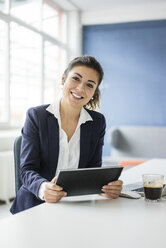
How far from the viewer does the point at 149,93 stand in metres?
6.23

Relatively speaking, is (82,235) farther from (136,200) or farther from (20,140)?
(20,140)

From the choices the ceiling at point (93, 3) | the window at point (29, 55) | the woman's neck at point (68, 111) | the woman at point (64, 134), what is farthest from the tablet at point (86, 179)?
the ceiling at point (93, 3)

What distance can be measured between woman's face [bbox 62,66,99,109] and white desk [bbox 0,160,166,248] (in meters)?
0.64

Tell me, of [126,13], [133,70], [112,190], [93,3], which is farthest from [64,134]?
[126,13]

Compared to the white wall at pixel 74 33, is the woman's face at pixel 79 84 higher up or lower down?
lower down

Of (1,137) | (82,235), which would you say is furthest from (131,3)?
(82,235)

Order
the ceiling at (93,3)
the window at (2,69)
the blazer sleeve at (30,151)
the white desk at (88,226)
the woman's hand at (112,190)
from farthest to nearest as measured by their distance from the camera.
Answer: the ceiling at (93,3), the window at (2,69), the blazer sleeve at (30,151), the woman's hand at (112,190), the white desk at (88,226)

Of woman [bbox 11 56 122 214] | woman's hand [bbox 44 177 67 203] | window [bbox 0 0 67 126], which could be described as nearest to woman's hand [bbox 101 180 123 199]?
woman's hand [bbox 44 177 67 203]

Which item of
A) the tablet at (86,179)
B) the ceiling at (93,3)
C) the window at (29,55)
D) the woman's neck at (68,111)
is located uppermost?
the ceiling at (93,3)

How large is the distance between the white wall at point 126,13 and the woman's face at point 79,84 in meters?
4.92

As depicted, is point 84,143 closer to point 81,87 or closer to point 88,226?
point 81,87

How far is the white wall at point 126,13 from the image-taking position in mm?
6164

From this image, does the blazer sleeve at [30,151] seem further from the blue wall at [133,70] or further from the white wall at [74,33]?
the white wall at [74,33]

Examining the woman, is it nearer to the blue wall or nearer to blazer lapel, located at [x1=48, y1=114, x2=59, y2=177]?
blazer lapel, located at [x1=48, y1=114, x2=59, y2=177]
